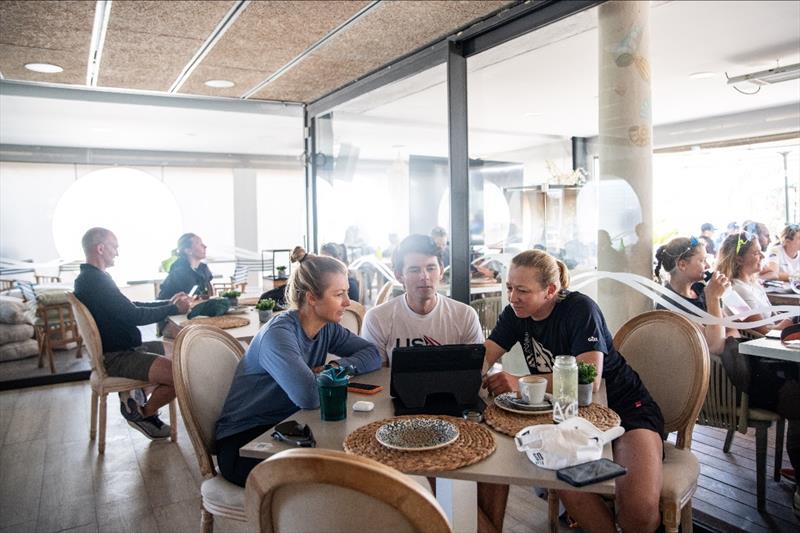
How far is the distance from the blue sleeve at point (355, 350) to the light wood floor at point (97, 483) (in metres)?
0.90

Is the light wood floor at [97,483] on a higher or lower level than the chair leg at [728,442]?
lower

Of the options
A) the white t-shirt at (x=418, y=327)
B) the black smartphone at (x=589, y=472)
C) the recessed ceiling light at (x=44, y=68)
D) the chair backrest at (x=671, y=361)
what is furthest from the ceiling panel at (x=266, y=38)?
the black smartphone at (x=589, y=472)

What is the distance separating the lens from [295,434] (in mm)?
1540

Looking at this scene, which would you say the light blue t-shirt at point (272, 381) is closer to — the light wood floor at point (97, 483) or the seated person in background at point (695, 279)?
the light wood floor at point (97, 483)

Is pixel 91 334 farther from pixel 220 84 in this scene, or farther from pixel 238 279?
pixel 238 279

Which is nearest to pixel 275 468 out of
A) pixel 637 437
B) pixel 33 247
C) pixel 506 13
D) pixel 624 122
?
pixel 637 437

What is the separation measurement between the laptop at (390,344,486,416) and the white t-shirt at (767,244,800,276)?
3.46 feet

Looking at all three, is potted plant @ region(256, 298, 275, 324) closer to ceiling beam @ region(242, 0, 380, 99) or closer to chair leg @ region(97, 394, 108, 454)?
chair leg @ region(97, 394, 108, 454)

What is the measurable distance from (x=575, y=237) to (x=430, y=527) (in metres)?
2.08

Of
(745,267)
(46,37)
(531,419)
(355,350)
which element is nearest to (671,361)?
(745,267)

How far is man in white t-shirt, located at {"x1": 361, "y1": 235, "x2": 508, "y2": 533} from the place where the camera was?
2449 millimetres

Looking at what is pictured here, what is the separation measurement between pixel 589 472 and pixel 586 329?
2.63 ft

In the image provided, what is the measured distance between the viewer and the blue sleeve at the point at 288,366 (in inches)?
71.1

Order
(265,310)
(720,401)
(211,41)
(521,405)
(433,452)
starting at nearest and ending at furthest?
(433,452) < (521,405) < (720,401) < (211,41) < (265,310)
